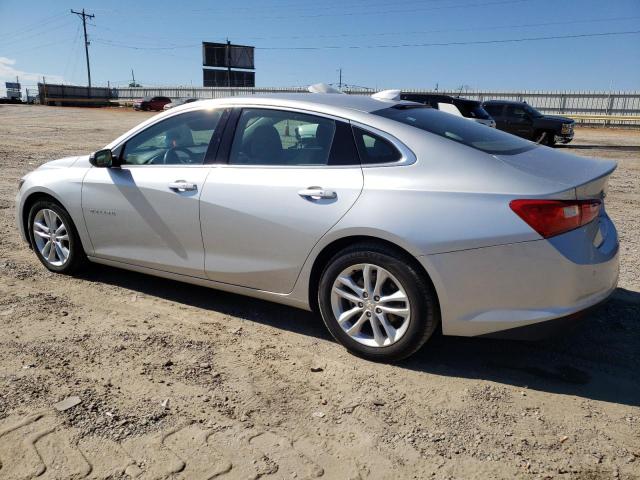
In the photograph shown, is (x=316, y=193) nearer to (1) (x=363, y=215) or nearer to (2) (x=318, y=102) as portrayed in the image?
(1) (x=363, y=215)

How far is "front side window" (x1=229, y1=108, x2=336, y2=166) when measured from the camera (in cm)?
357

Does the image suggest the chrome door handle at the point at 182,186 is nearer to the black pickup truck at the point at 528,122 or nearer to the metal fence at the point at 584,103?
the black pickup truck at the point at 528,122

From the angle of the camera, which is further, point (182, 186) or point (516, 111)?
point (516, 111)

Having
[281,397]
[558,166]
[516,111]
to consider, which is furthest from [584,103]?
[281,397]

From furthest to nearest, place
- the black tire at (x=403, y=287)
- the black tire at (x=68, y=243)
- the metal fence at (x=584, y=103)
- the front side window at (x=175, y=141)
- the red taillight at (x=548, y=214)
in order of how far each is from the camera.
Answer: the metal fence at (x=584, y=103) < the black tire at (x=68, y=243) < the front side window at (x=175, y=141) < the black tire at (x=403, y=287) < the red taillight at (x=548, y=214)

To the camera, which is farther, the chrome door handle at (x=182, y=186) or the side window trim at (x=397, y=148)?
the chrome door handle at (x=182, y=186)

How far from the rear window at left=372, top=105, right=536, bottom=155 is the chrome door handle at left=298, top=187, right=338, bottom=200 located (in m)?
0.65

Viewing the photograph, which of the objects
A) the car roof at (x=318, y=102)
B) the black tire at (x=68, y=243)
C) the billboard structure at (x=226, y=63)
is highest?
the billboard structure at (x=226, y=63)

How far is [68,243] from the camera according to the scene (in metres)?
4.78

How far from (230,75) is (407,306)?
69.7 meters

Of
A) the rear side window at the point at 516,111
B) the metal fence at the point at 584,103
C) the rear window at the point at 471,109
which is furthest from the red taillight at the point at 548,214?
the metal fence at the point at 584,103

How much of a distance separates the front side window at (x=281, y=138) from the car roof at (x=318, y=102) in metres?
0.07

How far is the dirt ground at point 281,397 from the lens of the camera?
248cm

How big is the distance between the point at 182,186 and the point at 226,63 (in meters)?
68.6
